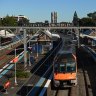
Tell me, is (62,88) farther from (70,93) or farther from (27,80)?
(27,80)

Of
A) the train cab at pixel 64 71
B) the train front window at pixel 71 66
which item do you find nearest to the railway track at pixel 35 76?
the train cab at pixel 64 71

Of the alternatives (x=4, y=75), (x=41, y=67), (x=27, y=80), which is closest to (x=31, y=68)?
(x=41, y=67)

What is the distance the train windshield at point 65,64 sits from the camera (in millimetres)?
31108

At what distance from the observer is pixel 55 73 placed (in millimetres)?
31016

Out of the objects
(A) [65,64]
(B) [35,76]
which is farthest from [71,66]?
(B) [35,76]

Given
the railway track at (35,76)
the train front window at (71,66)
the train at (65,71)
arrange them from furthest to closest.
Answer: the train front window at (71,66)
the train at (65,71)
the railway track at (35,76)

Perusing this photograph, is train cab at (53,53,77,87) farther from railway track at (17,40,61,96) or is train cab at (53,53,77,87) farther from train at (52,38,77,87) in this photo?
railway track at (17,40,61,96)

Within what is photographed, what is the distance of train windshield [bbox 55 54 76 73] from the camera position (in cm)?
3111

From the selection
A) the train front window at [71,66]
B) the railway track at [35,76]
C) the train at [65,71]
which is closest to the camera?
the railway track at [35,76]

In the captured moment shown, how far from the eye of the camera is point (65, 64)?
31.3 m

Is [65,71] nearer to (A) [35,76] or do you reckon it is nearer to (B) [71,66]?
(B) [71,66]

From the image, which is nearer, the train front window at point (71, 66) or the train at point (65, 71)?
the train at point (65, 71)

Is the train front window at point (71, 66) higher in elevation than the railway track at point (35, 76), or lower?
higher

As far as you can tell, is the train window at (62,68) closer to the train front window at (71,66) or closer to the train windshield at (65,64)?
the train windshield at (65,64)
